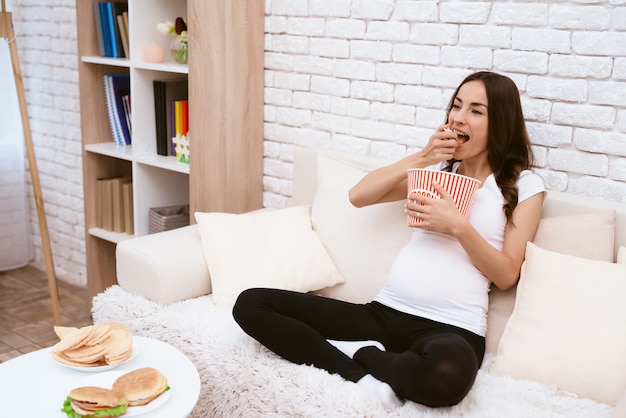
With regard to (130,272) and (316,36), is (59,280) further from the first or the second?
(316,36)

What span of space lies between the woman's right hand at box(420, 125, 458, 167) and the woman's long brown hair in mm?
120

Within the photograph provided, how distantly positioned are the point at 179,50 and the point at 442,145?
4.67ft

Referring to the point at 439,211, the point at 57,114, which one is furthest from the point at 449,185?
the point at 57,114

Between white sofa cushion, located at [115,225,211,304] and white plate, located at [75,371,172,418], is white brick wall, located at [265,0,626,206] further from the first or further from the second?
white plate, located at [75,371,172,418]

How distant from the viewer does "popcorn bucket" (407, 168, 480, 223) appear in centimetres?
179

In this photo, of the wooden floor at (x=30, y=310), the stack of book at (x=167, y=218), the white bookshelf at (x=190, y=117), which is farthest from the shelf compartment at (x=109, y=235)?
the wooden floor at (x=30, y=310)

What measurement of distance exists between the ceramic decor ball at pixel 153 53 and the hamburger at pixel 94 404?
5.98 feet

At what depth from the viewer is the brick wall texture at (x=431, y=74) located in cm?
203

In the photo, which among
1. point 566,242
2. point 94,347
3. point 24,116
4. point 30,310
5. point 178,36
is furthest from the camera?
point 30,310

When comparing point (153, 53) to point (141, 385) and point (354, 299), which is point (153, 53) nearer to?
point (354, 299)

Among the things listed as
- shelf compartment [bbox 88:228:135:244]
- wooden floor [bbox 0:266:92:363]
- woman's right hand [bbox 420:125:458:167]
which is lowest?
wooden floor [bbox 0:266:92:363]

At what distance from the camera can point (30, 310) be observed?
133 inches

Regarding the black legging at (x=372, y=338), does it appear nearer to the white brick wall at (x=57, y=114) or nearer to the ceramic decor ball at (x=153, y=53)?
the ceramic decor ball at (x=153, y=53)

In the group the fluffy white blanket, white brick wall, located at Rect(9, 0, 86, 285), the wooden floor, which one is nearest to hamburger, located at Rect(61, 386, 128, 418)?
the fluffy white blanket
